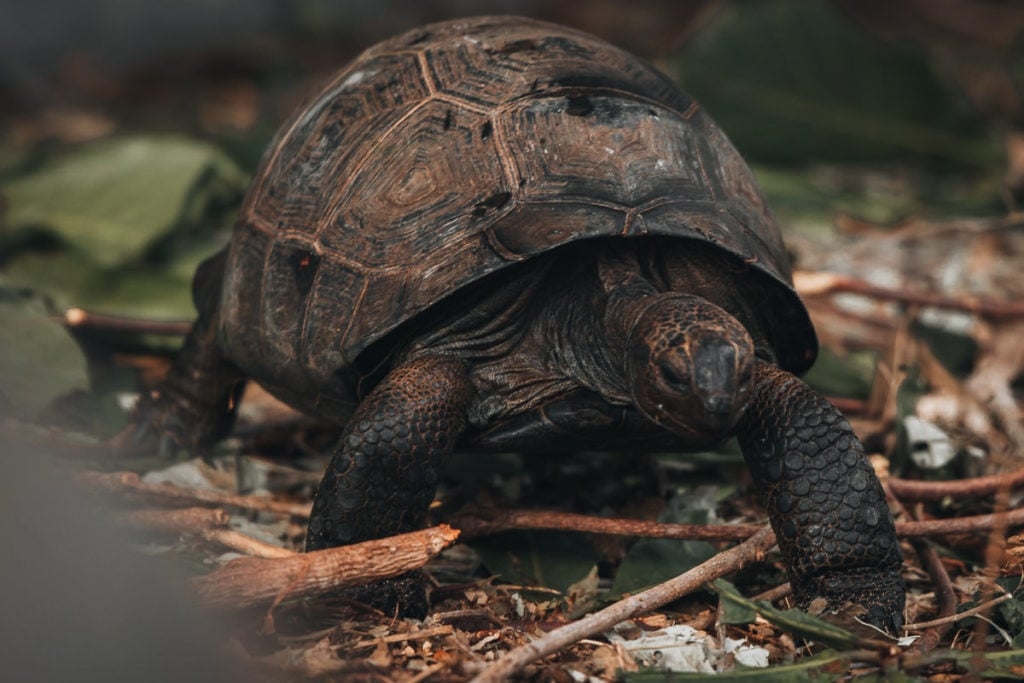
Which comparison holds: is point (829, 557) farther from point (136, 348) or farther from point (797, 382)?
point (136, 348)

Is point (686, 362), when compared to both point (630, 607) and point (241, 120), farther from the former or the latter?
point (241, 120)

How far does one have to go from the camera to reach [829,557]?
3.03 metres

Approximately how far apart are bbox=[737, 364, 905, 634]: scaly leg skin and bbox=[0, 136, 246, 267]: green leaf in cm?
372

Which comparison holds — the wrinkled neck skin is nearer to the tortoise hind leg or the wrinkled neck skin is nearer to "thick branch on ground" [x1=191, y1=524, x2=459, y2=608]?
"thick branch on ground" [x1=191, y1=524, x2=459, y2=608]

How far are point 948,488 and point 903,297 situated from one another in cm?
165

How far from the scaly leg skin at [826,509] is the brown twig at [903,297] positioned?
6.68 ft

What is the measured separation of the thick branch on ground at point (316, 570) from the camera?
274cm

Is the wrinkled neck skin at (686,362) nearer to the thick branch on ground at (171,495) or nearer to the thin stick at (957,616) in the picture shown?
the thin stick at (957,616)

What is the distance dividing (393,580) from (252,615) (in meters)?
0.41

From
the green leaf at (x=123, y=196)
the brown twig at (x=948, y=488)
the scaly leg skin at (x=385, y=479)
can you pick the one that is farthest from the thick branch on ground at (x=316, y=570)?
the green leaf at (x=123, y=196)

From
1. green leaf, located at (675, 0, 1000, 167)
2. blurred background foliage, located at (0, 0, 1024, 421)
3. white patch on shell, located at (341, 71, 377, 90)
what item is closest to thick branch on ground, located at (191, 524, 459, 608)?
white patch on shell, located at (341, 71, 377, 90)

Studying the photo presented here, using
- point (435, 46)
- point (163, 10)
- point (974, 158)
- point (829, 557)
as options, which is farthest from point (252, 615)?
point (163, 10)

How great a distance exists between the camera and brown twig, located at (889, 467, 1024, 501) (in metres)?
3.62

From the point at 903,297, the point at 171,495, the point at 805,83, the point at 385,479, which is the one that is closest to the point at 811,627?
the point at 385,479
